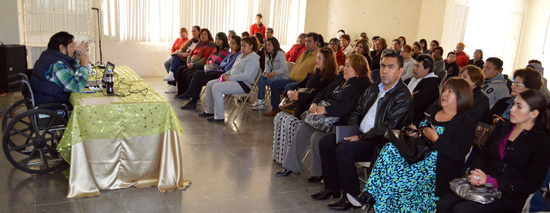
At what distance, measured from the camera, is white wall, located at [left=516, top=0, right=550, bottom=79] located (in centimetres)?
1223

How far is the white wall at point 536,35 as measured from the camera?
12.2 meters

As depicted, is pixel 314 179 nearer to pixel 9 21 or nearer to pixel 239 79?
pixel 239 79

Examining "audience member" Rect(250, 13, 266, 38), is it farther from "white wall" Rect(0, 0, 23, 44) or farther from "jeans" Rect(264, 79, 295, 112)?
"white wall" Rect(0, 0, 23, 44)

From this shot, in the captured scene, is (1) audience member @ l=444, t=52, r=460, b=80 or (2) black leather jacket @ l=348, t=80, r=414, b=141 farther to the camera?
(1) audience member @ l=444, t=52, r=460, b=80

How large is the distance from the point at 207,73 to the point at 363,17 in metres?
6.41

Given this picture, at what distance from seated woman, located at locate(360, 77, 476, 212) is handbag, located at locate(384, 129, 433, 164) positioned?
0.04 metres

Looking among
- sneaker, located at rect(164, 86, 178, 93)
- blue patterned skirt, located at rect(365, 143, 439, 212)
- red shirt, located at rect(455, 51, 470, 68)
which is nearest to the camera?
blue patterned skirt, located at rect(365, 143, 439, 212)

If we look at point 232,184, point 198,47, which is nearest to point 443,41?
point 198,47

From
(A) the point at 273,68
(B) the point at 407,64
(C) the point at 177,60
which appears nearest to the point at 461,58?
(B) the point at 407,64

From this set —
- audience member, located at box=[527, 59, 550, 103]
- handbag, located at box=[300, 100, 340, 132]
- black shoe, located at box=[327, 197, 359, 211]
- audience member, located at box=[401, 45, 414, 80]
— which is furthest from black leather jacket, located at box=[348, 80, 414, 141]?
audience member, located at box=[401, 45, 414, 80]

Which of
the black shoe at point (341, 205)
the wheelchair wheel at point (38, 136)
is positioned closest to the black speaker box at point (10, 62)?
the wheelchair wheel at point (38, 136)

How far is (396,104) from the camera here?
326 cm

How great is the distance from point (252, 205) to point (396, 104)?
1387 mm

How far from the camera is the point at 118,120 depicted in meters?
3.32
